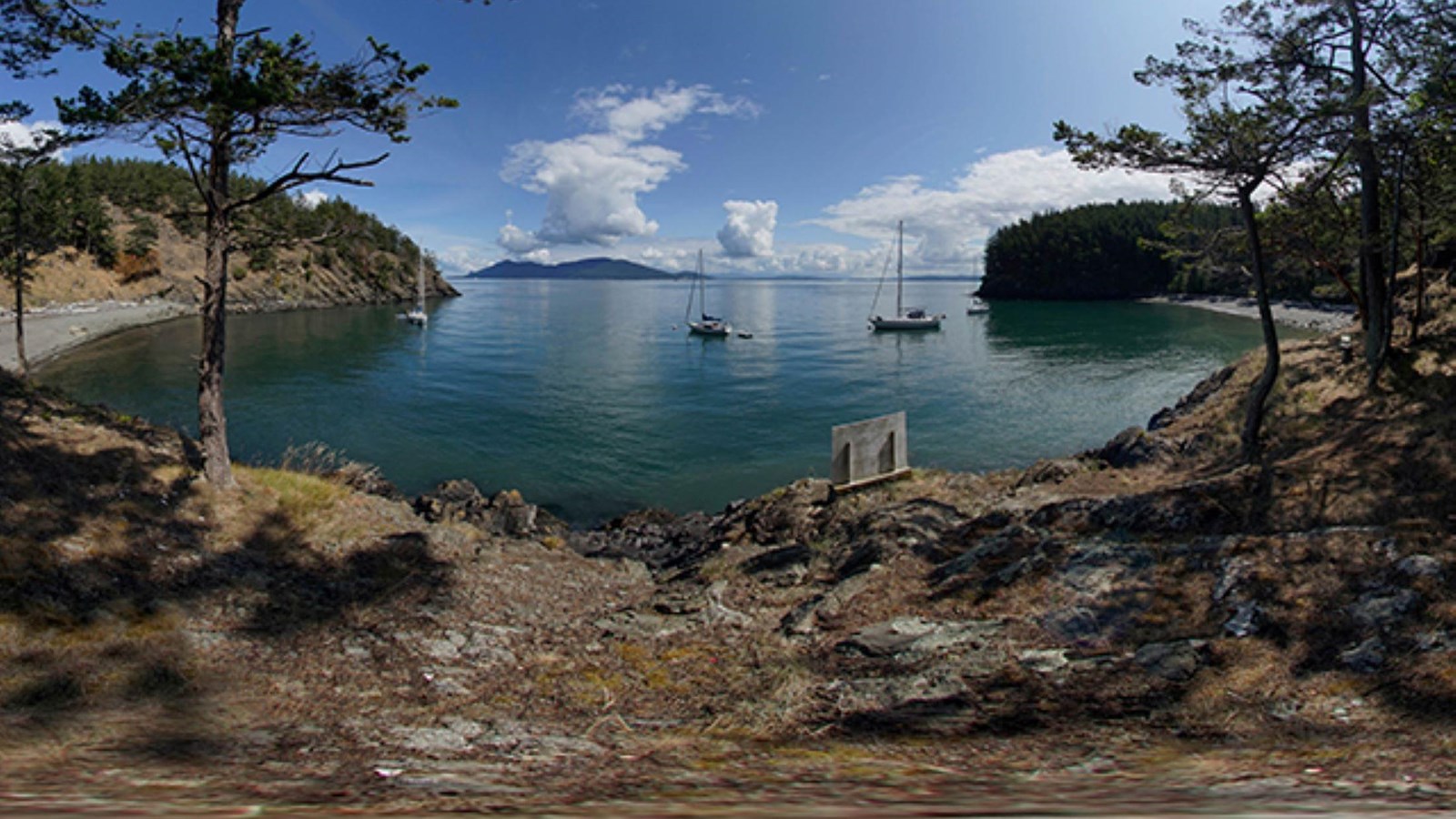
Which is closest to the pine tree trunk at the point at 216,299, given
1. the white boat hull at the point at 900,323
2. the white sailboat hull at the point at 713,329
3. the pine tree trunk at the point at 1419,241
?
the pine tree trunk at the point at 1419,241

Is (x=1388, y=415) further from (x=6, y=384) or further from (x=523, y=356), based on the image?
(x=523, y=356)

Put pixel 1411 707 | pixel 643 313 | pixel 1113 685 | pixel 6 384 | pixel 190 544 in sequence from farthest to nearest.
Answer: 1. pixel 643 313
2. pixel 6 384
3. pixel 190 544
4. pixel 1113 685
5. pixel 1411 707

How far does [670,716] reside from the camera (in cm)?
502

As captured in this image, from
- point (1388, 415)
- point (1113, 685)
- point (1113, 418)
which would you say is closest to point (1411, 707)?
point (1113, 685)

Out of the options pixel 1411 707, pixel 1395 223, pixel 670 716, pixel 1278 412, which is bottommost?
pixel 670 716

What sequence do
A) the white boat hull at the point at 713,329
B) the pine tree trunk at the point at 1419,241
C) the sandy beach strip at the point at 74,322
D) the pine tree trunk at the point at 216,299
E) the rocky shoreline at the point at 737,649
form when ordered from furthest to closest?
the white boat hull at the point at 713,329, the sandy beach strip at the point at 74,322, the pine tree trunk at the point at 1419,241, the pine tree trunk at the point at 216,299, the rocky shoreline at the point at 737,649

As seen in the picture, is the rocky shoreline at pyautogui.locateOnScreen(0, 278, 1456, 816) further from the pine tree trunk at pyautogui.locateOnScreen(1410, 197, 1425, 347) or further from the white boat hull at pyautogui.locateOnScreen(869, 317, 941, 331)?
the white boat hull at pyautogui.locateOnScreen(869, 317, 941, 331)

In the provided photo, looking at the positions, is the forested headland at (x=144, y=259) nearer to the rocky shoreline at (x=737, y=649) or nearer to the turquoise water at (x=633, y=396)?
the turquoise water at (x=633, y=396)

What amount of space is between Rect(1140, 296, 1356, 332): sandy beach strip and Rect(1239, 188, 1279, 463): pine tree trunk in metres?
42.2

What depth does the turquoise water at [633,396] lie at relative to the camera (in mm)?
23500

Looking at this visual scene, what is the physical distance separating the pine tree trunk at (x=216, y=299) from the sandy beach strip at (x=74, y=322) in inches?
1339

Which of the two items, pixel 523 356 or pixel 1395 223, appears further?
pixel 523 356

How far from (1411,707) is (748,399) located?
3262 cm

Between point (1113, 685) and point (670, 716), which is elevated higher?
point (1113, 685)
